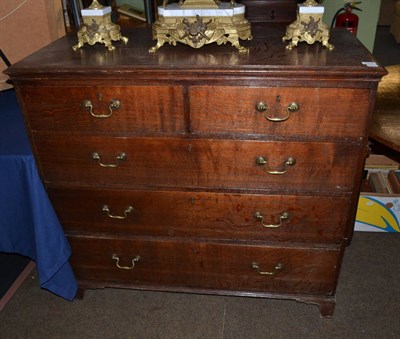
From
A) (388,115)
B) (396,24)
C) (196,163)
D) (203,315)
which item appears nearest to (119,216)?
(196,163)

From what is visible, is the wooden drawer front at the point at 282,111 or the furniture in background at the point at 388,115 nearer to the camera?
the wooden drawer front at the point at 282,111

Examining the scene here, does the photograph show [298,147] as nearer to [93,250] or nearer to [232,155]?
[232,155]

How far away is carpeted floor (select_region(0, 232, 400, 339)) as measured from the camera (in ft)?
5.47

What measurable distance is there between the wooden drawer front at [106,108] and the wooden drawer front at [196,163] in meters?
0.05

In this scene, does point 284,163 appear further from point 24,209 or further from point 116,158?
point 24,209

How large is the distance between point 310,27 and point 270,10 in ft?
6.46

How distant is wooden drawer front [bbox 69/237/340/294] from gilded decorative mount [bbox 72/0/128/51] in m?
0.76

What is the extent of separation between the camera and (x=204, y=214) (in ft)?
4.88

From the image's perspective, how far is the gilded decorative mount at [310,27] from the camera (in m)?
1.29

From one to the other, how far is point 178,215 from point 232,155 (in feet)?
1.09

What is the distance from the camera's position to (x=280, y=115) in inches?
49.0

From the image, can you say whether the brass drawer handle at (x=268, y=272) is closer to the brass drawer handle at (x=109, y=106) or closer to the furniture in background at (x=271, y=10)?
the brass drawer handle at (x=109, y=106)

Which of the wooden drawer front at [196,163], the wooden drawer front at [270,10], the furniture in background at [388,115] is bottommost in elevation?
the wooden drawer front at [196,163]


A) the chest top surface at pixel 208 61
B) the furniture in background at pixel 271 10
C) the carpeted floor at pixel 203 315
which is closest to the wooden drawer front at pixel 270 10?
the furniture in background at pixel 271 10
